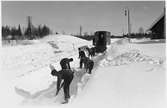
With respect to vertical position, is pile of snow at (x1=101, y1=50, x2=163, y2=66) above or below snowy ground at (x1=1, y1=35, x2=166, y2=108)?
above

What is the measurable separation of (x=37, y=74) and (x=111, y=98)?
440cm

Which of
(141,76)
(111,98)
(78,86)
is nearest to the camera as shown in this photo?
(111,98)

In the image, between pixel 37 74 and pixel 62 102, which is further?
pixel 37 74

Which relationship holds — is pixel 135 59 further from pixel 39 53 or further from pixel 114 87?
pixel 39 53

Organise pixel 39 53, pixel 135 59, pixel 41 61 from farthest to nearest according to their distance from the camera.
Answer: pixel 39 53
pixel 41 61
pixel 135 59

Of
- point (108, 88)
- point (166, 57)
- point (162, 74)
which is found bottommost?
point (108, 88)

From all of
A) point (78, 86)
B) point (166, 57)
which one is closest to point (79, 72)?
point (78, 86)

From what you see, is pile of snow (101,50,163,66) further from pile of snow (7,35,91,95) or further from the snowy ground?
pile of snow (7,35,91,95)

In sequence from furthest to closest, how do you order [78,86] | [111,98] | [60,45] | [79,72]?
[60,45] < [79,72] < [78,86] < [111,98]

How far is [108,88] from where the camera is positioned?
5652 mm

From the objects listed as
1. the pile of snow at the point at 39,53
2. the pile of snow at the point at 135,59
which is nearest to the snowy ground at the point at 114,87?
the pile of snow at the point at 135,59

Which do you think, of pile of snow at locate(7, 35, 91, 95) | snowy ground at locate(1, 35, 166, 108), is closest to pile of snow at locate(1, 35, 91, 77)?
pile of snow at locate(7, 35, 91, 95)

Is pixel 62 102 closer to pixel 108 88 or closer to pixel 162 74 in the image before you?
pixel 108 88

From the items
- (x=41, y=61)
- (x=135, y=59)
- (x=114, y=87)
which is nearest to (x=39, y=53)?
(x=41, y=61)
